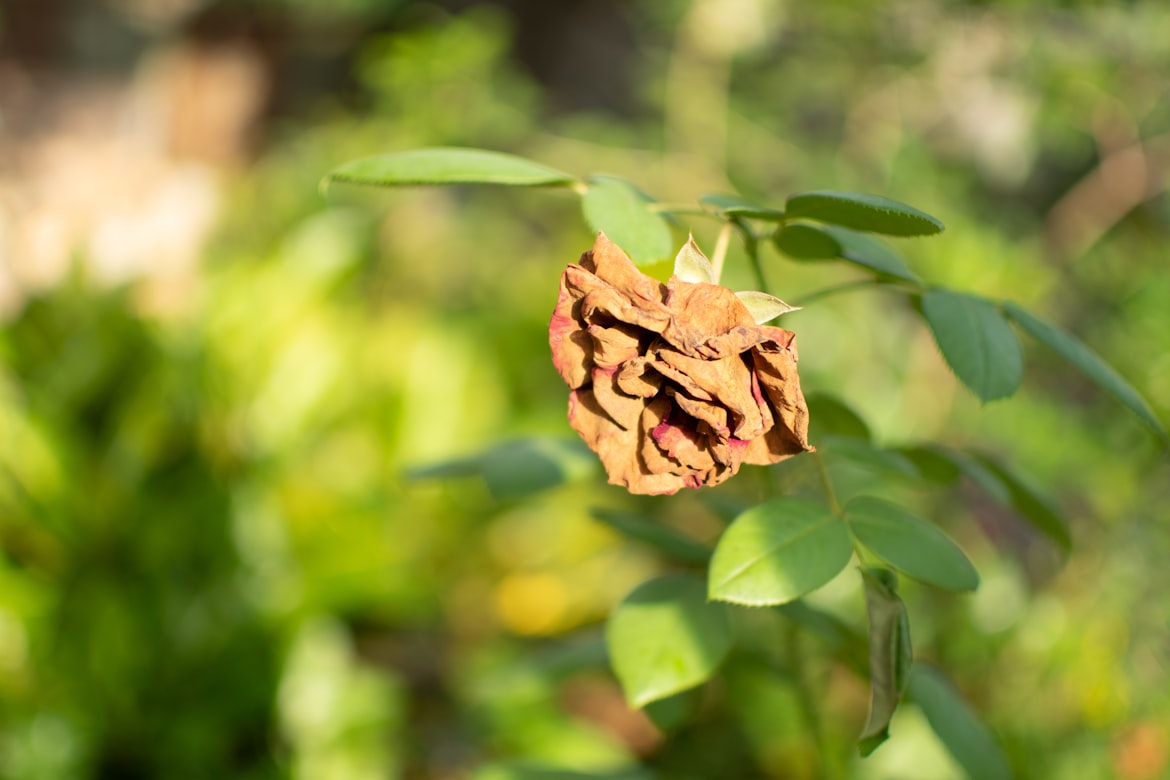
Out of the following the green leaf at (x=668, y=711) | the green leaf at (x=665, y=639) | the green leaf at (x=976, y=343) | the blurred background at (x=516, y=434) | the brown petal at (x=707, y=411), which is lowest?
the blurred background at (x=516, y=434)

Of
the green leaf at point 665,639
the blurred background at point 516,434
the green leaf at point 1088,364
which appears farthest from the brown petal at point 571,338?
the blurred background at point 516,434

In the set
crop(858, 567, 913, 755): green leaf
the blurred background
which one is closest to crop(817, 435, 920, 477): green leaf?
crop(858, 567, 913, 755): green leaf

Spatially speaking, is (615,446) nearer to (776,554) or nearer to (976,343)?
(776,554)

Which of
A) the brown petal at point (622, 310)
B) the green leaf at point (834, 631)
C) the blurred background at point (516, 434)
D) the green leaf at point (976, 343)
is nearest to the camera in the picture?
the brown petal at point (622, 310)

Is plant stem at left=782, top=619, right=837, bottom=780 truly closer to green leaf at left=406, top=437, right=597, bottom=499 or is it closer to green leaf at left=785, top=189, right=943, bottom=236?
green leaf at left=406, top=437, right=597, bottom=499

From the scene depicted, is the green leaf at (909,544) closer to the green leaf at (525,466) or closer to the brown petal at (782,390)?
the brown petal at (782,390)

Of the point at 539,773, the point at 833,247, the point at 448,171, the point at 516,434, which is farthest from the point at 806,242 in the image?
the point at 516,434

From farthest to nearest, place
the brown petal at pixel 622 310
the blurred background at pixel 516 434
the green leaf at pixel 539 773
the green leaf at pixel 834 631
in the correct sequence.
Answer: the blurred background at pixel 516 434
the green leaf at pixel 539 773
the green leaf at pixel 834 631
the brown petal at pixel 622 310
